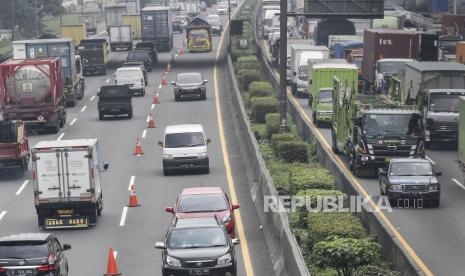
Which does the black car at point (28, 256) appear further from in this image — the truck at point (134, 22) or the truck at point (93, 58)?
the truck at point (134, 22)

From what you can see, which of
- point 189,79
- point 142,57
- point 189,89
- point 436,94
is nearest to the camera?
point 436,94

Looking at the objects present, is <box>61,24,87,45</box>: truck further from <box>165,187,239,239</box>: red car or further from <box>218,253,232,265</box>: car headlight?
<box>218,253,232,265</box>: car headlight

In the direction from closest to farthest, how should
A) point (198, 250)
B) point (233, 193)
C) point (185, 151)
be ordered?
Result: point (198, 250)
point (233, 193)
point (185, 151)

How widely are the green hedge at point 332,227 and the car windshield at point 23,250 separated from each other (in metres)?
5.75

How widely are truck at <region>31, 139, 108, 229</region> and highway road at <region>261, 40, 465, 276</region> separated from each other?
27.6 ft

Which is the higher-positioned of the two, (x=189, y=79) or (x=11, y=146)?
(x=11, y=146)

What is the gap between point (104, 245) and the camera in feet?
98.0

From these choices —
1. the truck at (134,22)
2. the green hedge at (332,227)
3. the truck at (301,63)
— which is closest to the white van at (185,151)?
the green hedge at (332,227)

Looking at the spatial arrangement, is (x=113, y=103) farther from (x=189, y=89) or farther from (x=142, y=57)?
(x=142, y=57)

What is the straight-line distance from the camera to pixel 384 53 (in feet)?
208

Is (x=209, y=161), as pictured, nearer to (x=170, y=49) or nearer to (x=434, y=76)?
(x=434, y=76)

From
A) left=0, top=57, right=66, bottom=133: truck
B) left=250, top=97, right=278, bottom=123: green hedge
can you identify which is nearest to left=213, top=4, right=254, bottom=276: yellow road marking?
left=250, top=97, right=278, bottom=123: green hedge

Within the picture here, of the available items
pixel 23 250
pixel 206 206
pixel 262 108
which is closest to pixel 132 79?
pixel 262 108

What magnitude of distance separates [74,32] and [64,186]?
80.0 metres
